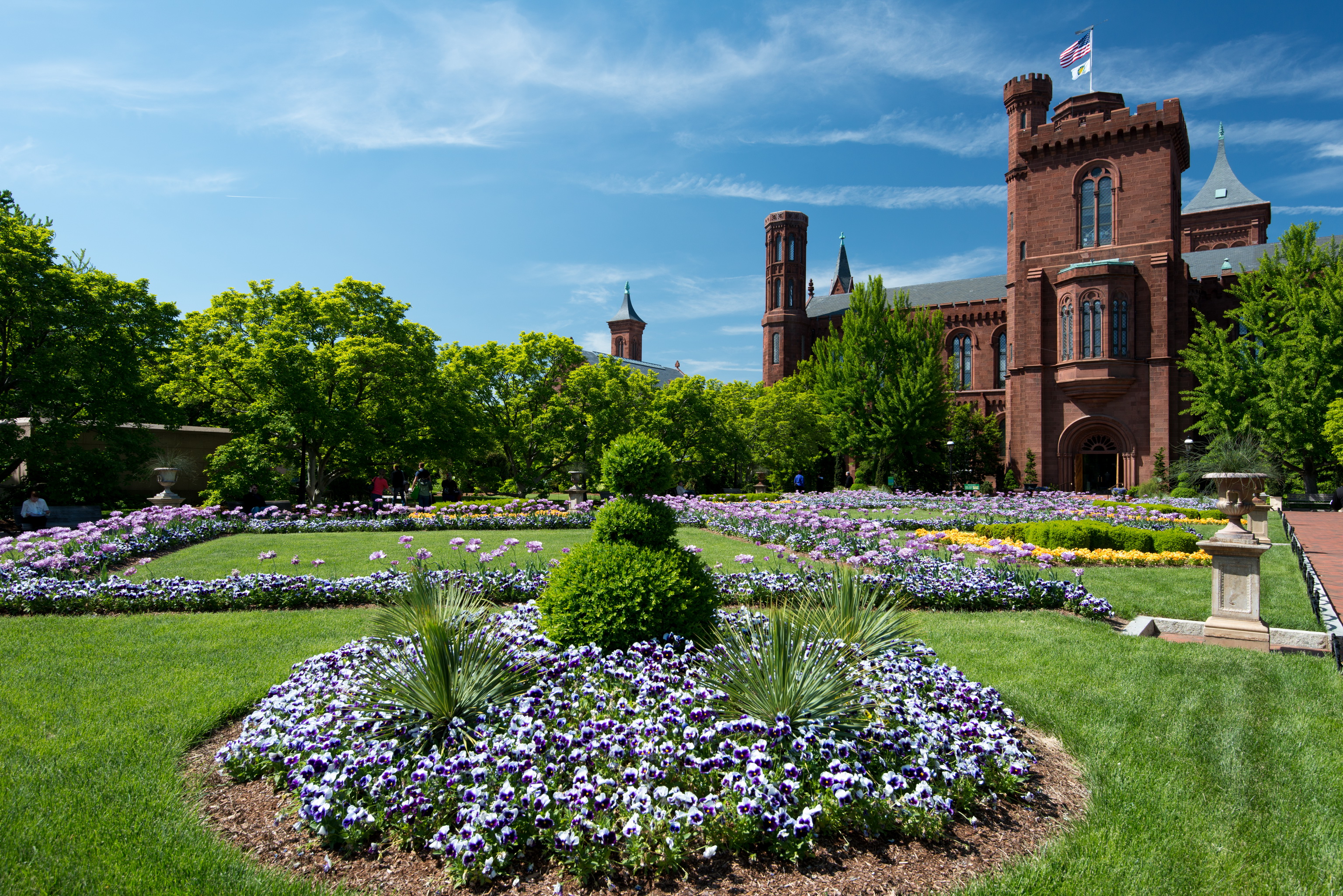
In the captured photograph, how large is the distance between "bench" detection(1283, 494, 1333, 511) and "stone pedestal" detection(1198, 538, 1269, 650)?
1058 inches

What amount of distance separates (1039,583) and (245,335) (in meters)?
28.1

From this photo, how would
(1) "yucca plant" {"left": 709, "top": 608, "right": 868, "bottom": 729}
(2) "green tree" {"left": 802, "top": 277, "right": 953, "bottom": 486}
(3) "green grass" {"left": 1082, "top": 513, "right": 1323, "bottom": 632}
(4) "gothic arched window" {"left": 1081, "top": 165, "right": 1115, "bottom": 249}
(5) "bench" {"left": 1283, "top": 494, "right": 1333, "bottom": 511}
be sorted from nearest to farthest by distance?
(1) "yucca plant" {"left": 709, "top": 608, "right": 868, "bottom": 729}
(3) "green grass" {"left": 1082, "top": 513, "right": 1323, "bottom": 632}
(5) "bench" {"left": 1283, "top": 494, "right": 1333, "bottom": 511}
(4) "gothic arched window" {"left": 1081, "top": 165, "right": 1115, "bottom": 249}
(2) "green tree" {"left": 802, "top": 277, "right": 953, "bottom": 486}

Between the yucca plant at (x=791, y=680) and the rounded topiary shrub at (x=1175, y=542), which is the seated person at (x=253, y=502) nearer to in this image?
the yucca plant at (x=791, y=680)

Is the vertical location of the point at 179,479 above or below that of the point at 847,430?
below

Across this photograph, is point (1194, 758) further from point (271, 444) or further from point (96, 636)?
point (271, 444)

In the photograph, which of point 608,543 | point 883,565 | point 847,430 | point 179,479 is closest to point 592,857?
point 608,543

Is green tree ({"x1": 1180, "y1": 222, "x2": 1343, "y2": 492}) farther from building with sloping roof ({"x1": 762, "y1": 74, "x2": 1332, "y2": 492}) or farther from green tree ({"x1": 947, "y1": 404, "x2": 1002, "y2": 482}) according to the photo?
green tree ({"x1": 947, "y1": 404, "x2": 1002, "y2": 482})

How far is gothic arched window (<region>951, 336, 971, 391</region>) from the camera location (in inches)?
1929

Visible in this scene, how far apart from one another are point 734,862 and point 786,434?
1505 inches

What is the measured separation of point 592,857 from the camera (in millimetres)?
2980

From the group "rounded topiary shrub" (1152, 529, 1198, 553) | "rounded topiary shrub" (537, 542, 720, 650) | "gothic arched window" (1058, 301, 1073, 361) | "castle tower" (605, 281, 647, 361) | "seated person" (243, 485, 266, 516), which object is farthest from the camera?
"castle tower" (605, 281, 647, 361)

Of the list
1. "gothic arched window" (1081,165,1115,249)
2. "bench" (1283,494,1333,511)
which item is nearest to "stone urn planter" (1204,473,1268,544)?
"bench" (1283,494,1333,511)

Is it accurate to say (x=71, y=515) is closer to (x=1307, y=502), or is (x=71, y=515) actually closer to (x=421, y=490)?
(x=421, y=490)

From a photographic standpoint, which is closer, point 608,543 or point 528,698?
point 528,698
